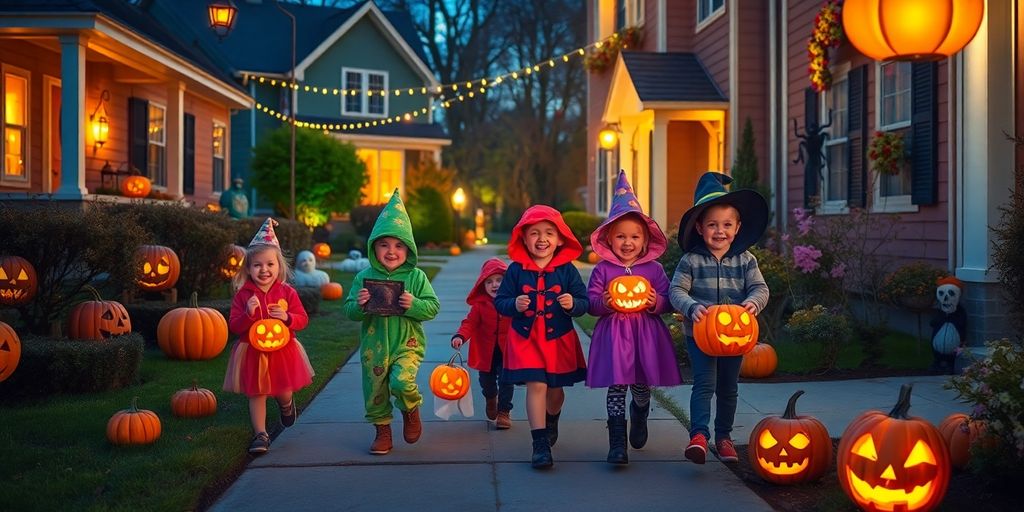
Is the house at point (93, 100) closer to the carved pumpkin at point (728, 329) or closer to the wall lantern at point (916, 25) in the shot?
the wall lantern at point (916, 25)

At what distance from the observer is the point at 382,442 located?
20.4 ft

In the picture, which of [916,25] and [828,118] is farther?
[828,118]

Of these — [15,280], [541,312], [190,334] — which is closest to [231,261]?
[190,334]

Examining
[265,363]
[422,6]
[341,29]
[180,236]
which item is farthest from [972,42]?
[422,6]

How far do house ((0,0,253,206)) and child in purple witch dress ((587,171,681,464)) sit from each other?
940 cm

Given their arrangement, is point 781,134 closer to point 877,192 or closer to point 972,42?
point 877,192

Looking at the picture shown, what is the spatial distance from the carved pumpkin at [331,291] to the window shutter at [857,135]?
300 inches

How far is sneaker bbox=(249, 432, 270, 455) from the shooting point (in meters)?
6.12

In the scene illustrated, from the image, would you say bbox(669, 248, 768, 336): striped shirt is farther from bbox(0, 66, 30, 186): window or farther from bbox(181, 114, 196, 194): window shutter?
bbox(181, 114, 196, 194): window shutter

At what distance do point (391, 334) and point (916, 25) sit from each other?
4701 mm

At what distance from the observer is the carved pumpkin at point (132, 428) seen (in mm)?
6078

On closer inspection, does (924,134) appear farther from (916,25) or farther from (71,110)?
(71,110)

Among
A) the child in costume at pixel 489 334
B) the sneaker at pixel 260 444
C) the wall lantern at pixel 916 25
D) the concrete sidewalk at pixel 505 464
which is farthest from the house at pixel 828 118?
the sneaker at pixel 260 444

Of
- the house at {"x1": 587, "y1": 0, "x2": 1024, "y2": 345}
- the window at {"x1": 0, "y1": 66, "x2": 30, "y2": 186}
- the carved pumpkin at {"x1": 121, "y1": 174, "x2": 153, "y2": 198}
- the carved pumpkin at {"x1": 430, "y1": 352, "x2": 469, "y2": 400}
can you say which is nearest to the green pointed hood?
the carved pumpkin at {"x1": 430, "y1": 352, "x2": 469, "y2": 400}
